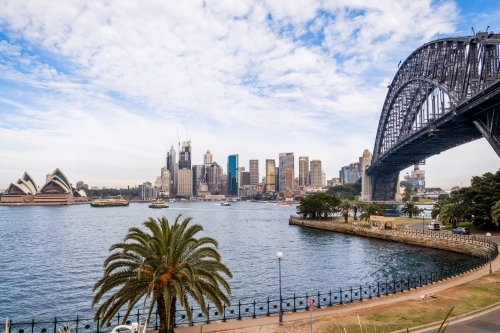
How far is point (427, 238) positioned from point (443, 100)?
5070 centimetres

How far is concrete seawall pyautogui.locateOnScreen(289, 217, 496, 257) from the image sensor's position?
57.6 meters

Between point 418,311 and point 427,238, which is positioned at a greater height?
point 427,238

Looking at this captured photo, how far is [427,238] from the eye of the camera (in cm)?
7231

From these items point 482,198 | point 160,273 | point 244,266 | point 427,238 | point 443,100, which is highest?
point 443,100

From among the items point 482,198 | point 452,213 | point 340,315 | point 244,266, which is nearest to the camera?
point 340,315

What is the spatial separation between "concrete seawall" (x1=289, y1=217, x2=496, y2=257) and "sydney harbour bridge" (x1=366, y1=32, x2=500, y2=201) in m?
18.8

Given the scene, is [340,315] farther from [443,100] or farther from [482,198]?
[443,100]

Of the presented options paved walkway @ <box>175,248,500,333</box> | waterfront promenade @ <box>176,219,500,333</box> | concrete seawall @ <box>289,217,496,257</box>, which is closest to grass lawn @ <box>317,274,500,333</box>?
waterfront promenade @ <box>176,219,500,333</box>

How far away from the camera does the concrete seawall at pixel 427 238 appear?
189ft

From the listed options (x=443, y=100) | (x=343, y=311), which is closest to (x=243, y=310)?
(x=343, y=311)

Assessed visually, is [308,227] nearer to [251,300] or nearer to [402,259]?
[402,259]

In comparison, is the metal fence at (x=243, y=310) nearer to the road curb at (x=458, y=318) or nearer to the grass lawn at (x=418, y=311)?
the grass lawn at (x=418, y=311)

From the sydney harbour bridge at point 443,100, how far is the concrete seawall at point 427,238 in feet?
61.7

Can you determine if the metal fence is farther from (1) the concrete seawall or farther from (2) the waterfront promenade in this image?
(1) the concrete seawall
